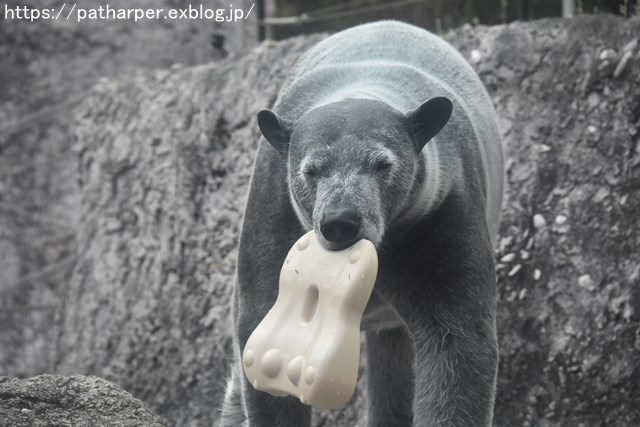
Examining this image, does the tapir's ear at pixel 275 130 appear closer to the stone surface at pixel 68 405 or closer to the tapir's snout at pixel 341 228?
the tapir's snout at pixel 341 228

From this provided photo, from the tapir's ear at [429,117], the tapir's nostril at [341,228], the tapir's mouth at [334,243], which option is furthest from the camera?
the tapir's ear at [429,117]

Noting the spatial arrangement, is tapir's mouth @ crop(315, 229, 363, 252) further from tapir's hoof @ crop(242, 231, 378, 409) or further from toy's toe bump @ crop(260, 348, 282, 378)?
toy's toe bump @ crop(260, 348, 282, 378)

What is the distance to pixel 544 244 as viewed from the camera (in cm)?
545

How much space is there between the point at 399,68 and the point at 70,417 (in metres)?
1.64

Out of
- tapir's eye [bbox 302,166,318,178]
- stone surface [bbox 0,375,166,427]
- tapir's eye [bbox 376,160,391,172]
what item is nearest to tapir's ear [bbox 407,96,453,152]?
tapir's eye [bbox 376,160,391,172]

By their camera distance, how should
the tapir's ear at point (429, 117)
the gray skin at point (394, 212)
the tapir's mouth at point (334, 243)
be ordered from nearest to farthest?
the tapir's mouth at point (334, 243) < the gray skin at point (394, 212) < the tapir's ear at point (429, 117)

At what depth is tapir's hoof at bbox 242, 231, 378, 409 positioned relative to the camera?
333 centimetres

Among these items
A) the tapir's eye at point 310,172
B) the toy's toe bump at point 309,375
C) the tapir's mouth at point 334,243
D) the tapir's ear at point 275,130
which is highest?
the tapir's ear at point 275,130

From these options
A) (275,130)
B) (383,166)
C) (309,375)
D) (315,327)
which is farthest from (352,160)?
(309,375)

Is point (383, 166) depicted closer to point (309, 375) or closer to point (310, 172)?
point (310, 172)

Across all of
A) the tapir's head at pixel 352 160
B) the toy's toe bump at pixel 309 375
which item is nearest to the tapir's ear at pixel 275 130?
the tapir's head at pixel 352 160

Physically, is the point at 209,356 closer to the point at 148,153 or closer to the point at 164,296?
the point at 164,296

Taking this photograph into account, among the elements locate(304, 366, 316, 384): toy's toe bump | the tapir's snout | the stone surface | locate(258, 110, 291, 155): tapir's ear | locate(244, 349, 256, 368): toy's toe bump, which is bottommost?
the stone surface

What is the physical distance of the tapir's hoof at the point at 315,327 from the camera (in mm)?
3326
